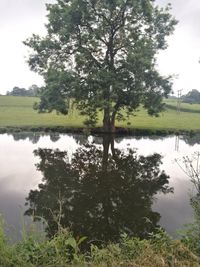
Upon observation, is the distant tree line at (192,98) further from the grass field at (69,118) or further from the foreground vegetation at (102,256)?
the foreground vegetation at (102,256)

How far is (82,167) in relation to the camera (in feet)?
64.7

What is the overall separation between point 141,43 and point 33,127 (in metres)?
16.1

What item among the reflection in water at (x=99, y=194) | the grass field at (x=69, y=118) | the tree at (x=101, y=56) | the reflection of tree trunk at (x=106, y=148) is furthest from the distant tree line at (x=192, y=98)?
the reflection in water at (x=99, y=194)

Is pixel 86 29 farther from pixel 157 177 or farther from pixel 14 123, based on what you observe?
pixel 157 177

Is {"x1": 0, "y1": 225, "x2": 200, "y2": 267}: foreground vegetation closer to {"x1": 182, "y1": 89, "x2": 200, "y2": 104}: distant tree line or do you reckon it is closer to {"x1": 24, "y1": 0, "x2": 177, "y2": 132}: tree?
{"x1": 24, "y1": 0, "x2": 177, "y2": 132}: tree

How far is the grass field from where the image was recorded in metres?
45.9

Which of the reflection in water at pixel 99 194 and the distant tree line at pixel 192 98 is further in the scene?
the distant tree line at pixel 192 98

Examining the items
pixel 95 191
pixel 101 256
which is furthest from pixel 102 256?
pixel 95 191

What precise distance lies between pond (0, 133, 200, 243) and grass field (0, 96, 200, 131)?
58.5 ft

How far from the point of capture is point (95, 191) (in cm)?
1473

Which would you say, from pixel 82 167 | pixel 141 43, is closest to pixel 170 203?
pixel 82 167

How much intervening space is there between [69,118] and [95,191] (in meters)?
40.7

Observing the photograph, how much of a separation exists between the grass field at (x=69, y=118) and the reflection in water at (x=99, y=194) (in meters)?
19.3

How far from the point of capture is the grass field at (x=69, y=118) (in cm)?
4588
